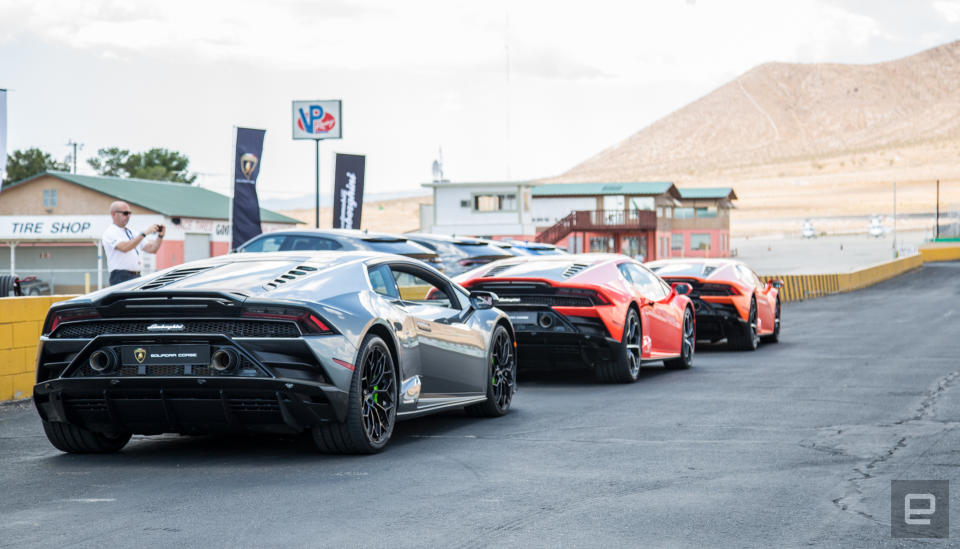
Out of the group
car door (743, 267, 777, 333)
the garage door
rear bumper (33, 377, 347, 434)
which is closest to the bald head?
rear bumper (33, 377, 347, 434)

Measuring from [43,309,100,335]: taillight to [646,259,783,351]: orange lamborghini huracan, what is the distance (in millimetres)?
11230

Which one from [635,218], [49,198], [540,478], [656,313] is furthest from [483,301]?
[635,218]

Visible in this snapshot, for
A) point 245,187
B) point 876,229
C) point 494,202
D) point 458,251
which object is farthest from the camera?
point 876,229

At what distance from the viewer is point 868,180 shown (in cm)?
17262

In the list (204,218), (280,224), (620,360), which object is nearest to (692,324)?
(620,360)

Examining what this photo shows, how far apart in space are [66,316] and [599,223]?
67.1 meters

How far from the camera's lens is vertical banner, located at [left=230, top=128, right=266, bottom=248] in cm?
2103

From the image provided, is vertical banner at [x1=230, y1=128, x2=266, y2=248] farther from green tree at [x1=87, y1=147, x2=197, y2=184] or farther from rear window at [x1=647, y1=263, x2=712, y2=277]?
green tree at [x1=87, y1=147, x2=197, y2=184]

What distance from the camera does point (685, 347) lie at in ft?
47.6

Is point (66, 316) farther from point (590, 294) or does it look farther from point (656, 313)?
point (656, 313)

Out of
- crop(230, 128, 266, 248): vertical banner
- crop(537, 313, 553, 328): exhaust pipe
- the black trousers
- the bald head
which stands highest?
crop(230, 128, 266, 248): vertical banner

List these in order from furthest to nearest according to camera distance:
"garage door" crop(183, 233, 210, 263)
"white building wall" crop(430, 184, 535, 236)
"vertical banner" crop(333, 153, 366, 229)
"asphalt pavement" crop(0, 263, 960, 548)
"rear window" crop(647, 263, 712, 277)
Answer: "white building wall" crop(430, 184, 535, 236) < "garage door" crop(183, 233, 210, 263) < "vertical banner" crop(333, 153, 366, 229) < "rear window" crop(647, 263, 712, 277) < "asphalt pavement" crop(0, 263, 960, 548)

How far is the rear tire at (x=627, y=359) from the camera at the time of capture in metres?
12.1

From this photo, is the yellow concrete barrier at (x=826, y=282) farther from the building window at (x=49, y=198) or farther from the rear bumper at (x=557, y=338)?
the building window at (x=49, y=198)
